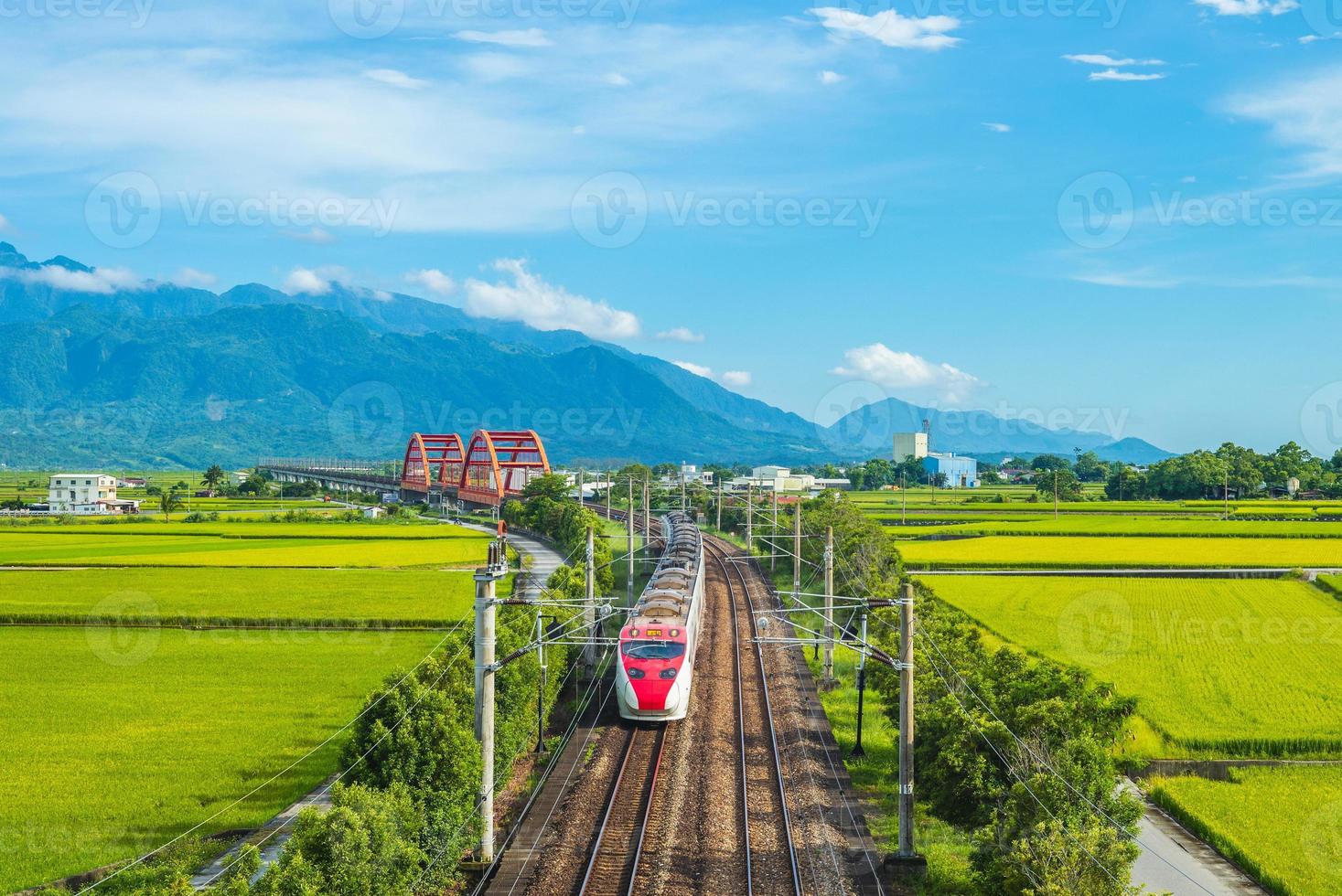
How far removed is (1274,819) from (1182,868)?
11.6 ft

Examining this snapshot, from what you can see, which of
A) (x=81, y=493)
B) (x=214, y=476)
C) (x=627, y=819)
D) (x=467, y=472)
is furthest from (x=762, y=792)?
(x=214, y=476)

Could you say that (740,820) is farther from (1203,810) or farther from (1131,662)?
(1131,662)

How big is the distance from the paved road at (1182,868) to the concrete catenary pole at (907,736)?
398cm

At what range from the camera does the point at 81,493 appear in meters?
122

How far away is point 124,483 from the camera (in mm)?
186625

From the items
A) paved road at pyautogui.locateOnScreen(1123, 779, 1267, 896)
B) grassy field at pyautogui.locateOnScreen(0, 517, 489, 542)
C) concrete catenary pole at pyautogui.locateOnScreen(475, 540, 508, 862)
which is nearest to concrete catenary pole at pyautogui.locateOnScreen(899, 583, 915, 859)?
paved road at pyautogui.locateOnScreen(1123, 779, 1267, 896)

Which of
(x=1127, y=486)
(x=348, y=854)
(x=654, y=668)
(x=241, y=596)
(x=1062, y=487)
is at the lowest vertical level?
(x=241, y=596)

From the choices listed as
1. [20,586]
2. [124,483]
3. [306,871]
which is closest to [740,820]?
[306,871]

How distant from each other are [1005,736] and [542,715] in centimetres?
1150

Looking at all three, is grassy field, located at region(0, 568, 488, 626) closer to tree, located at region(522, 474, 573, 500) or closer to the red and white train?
the red and white train

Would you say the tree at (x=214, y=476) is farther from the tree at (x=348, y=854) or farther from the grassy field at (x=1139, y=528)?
the tree at (x=348, y=854)

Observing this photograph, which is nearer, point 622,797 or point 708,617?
point 622,797

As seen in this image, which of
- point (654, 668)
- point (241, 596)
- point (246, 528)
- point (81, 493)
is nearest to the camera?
point (654, 668)

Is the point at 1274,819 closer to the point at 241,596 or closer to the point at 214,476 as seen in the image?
the point at 241,596
